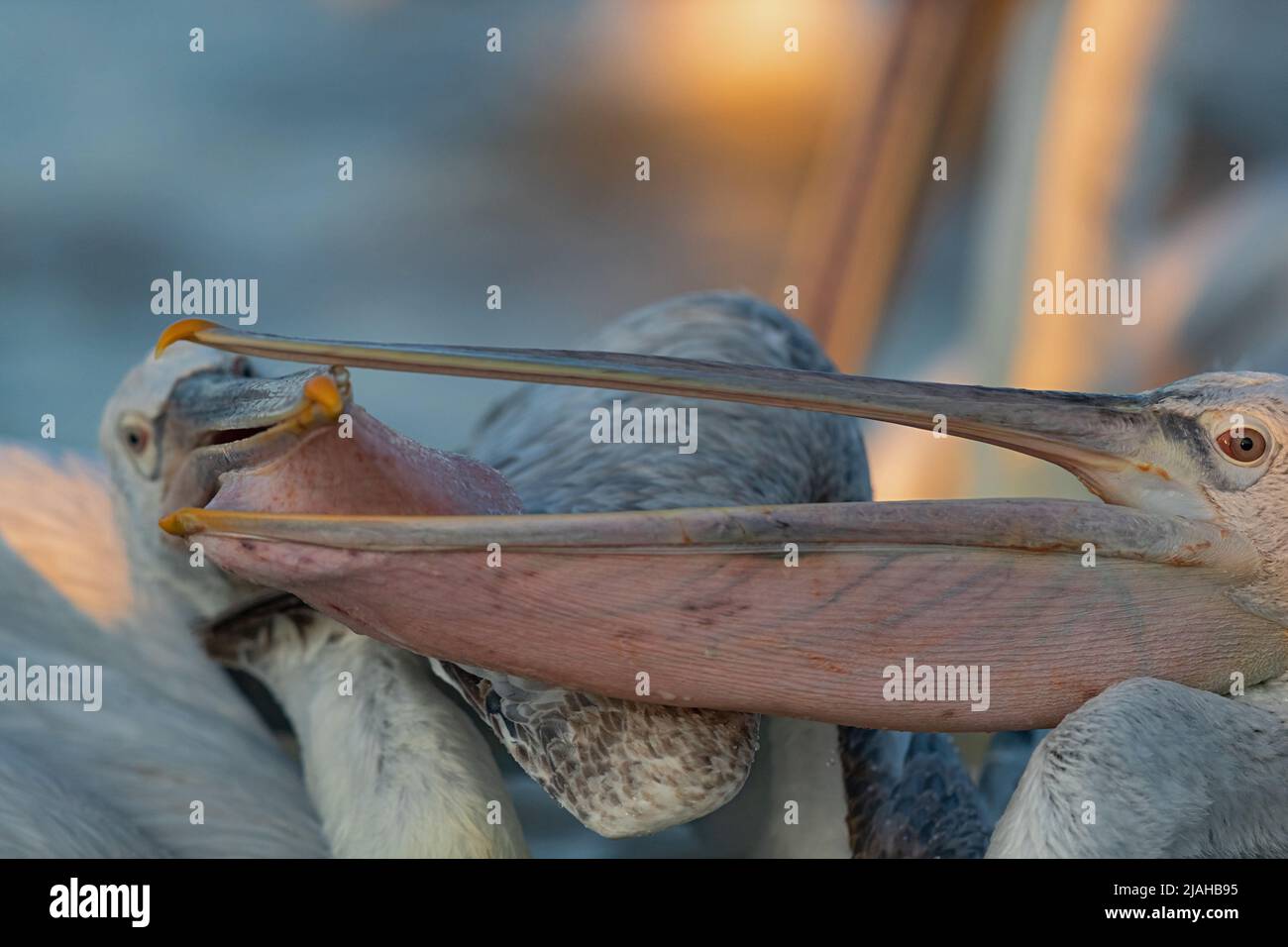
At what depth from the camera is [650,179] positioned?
2557 mm

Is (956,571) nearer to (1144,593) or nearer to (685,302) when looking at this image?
(1144,593)

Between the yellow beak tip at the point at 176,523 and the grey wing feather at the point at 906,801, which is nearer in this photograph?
the yellow beak tip at the point at 176,523

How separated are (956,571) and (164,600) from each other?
982 mm

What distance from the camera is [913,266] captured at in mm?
2691

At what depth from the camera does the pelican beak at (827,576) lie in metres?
0.96

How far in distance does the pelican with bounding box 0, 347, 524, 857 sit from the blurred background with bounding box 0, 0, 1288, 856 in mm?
676

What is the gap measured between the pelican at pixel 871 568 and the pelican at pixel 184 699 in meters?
0.18

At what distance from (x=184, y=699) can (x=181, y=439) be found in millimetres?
330

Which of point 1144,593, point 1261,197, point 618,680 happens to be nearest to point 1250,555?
point 1144,593

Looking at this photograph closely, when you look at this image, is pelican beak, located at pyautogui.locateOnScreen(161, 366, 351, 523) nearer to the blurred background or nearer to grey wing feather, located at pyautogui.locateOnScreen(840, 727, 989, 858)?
grey wing feather, located at pyautogui.locateOnScreen(840, 727, 989, 858)

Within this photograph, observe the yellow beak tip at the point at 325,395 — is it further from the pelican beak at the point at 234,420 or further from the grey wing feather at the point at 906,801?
the grey wing feather at the point at 906,801
